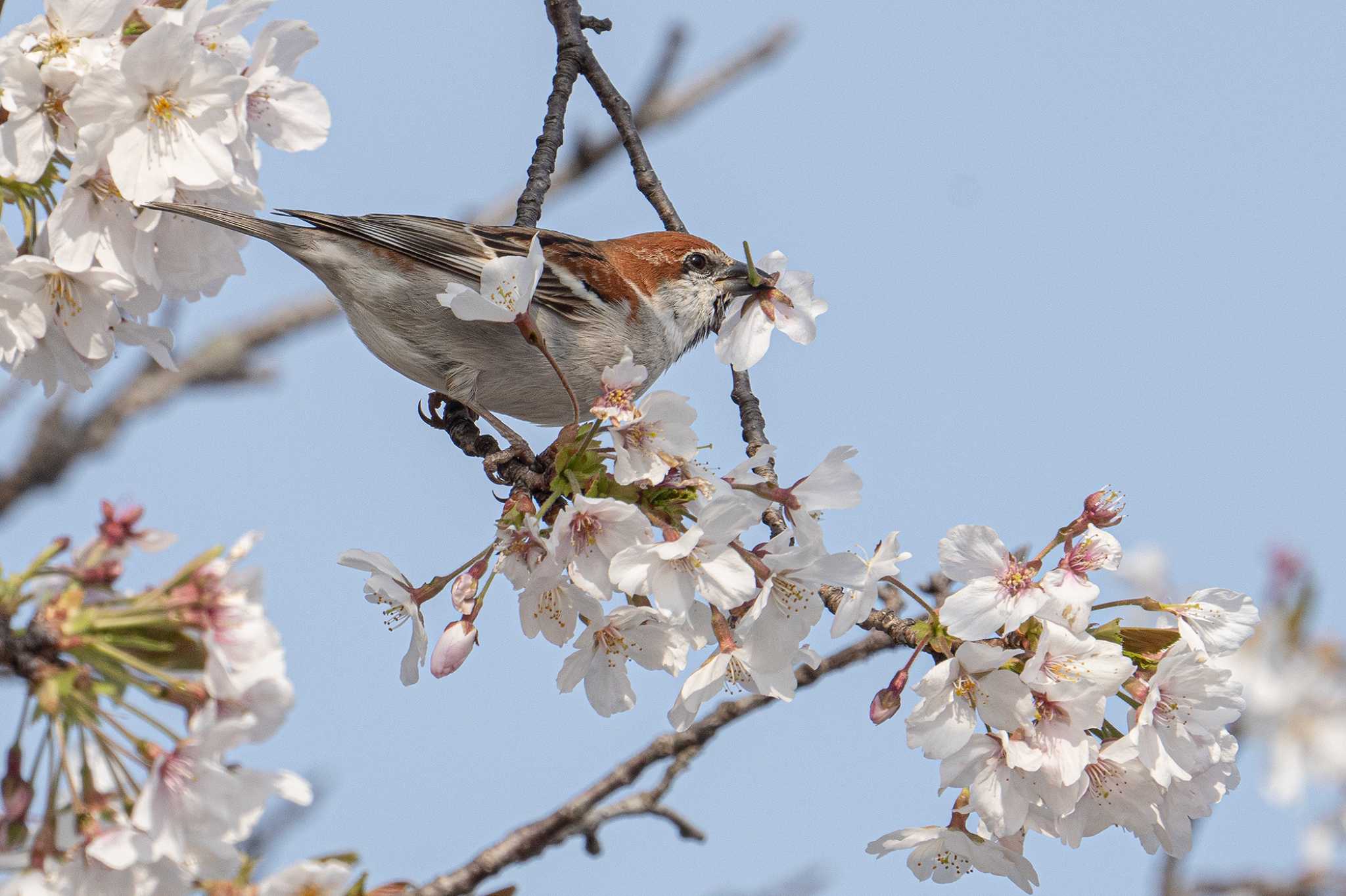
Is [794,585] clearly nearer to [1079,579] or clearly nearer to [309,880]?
[1079,579]

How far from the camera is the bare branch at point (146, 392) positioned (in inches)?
324

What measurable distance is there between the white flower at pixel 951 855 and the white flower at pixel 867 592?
75 centimetres

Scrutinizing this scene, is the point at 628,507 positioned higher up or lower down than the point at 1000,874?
higher up

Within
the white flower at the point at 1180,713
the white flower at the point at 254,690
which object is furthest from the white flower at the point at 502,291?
the white flower at the point at 1180,713

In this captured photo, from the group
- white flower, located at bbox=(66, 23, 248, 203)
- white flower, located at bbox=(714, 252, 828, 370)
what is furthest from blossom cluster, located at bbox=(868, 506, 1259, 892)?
white flower, located at bbox=(66, 23, 248, 203)

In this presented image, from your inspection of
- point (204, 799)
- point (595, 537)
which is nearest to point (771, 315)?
point (595, 537)

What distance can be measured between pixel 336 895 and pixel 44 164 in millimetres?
2079

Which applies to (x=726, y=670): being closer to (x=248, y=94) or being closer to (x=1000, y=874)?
(x=1000, y=874)

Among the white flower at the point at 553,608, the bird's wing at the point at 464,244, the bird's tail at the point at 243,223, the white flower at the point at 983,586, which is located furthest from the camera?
the bird's wing at the point at 464,244

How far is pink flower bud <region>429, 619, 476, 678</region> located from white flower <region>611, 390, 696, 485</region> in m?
0.63

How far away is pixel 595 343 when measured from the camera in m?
6.19

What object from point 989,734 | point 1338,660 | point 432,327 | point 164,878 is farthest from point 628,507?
point 1338,660

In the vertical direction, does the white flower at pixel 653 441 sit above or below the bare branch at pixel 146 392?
below

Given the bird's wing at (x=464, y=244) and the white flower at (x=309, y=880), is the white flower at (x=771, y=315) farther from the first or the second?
the white flower at (x=309, y=880)
